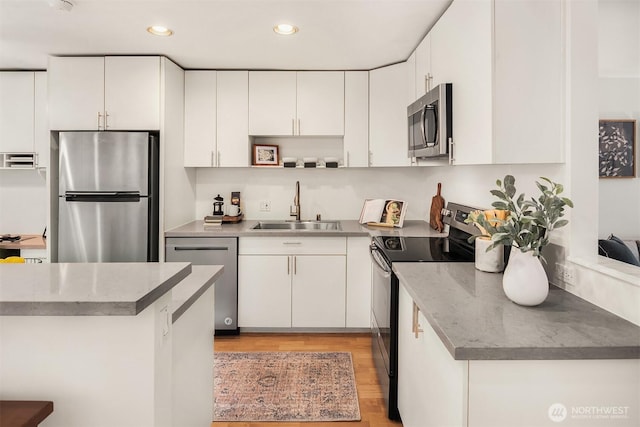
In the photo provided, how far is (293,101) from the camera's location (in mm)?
3590

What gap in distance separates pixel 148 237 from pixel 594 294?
2868mm

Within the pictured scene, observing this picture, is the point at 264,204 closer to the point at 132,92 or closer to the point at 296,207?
the point at 296,207

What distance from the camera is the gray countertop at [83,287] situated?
934mm

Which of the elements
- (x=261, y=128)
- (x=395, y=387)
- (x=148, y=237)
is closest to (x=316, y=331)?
(x=395, y=387)

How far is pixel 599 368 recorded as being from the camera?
3.59ft

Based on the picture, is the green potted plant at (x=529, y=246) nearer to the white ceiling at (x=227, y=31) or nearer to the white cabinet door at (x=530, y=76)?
the white cabinet door at (x=530, y=76)

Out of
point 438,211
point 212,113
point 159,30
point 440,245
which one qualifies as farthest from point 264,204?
point 440,245

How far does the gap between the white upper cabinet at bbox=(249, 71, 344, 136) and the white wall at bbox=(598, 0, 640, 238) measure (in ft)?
6.38

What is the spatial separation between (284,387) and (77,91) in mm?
2732

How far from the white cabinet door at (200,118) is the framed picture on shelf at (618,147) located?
2.92 m

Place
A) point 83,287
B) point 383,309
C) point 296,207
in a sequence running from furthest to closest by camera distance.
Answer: point 296,207 → point 383,309 → point 83,287

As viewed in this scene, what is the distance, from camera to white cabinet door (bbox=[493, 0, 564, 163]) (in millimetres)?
1624

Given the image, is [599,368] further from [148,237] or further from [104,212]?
[104,212]

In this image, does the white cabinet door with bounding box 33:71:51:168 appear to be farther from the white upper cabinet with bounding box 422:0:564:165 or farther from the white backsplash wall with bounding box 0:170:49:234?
the white upper cabinet with bounding box 422:0:564:165
